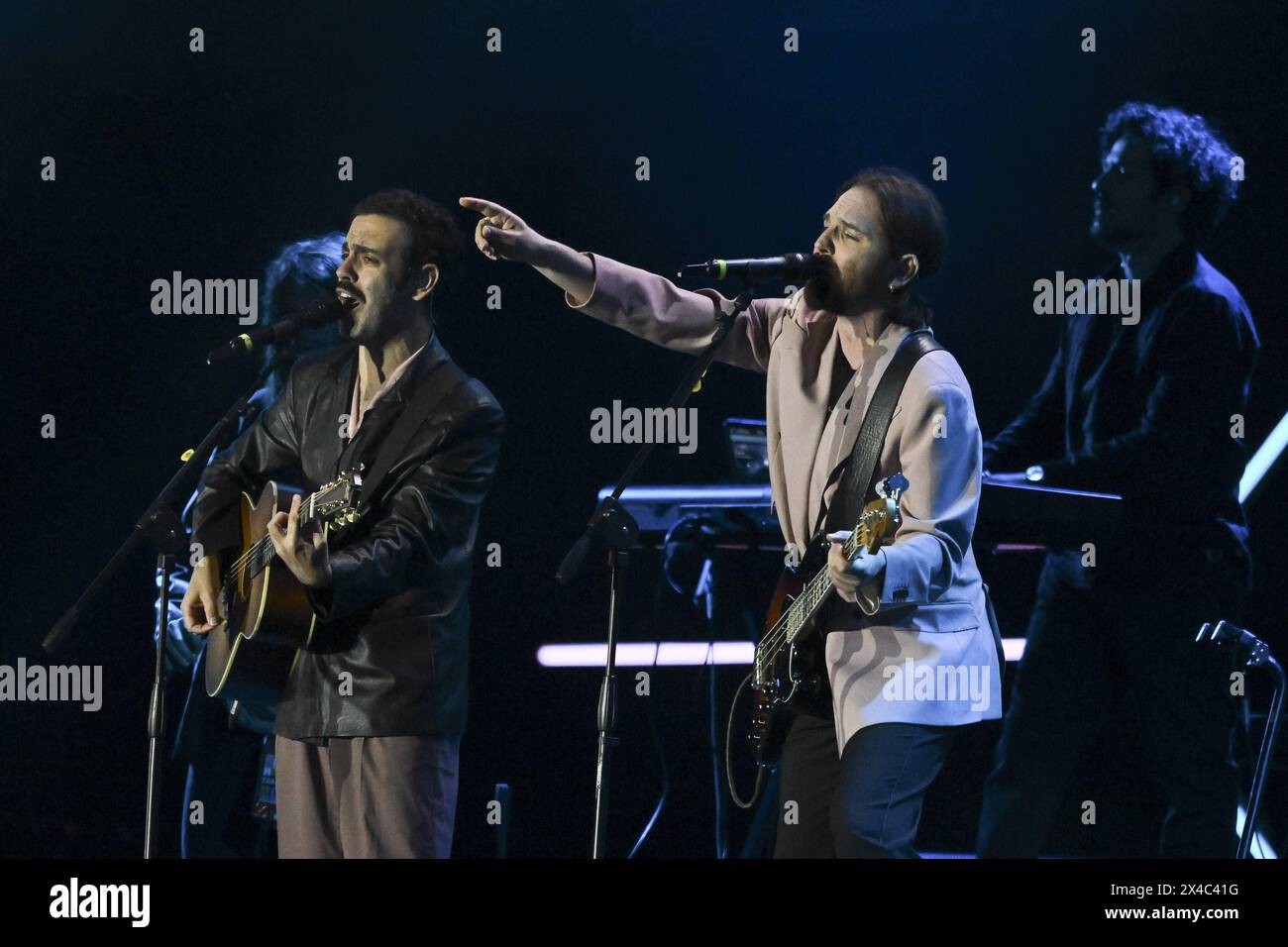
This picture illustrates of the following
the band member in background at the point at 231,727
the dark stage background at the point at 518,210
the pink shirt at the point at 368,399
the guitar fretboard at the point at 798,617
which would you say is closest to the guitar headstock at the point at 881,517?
the guitar fretboard at the point at 798,617

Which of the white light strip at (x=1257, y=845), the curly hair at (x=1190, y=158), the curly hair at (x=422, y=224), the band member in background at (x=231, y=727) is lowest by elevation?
the white light strip at (x=1257, y=845)

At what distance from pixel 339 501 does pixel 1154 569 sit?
2.08 m

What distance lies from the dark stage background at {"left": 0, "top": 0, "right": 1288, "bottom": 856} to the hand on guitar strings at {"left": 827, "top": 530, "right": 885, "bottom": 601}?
4.64 feet

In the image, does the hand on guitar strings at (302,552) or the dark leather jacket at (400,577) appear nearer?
the hand on guitar strings at (302,552)

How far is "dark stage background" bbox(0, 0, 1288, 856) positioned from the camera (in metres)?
4.51

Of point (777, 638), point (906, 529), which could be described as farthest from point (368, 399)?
point (906, 529)

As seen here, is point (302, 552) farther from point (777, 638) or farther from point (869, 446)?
point (869, 446)

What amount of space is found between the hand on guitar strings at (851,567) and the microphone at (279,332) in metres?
1.45

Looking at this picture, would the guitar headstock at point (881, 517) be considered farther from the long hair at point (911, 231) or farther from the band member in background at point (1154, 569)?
the band member in background at point (1154, 569)

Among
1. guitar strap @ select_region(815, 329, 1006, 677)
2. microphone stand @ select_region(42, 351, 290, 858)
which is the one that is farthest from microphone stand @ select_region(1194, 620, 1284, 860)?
microphone stand @ select_region(42, 351, 290, 858)

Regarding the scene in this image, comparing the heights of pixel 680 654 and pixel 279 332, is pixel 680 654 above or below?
below

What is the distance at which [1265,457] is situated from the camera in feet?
14.4

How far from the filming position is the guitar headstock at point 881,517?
3123 mm
